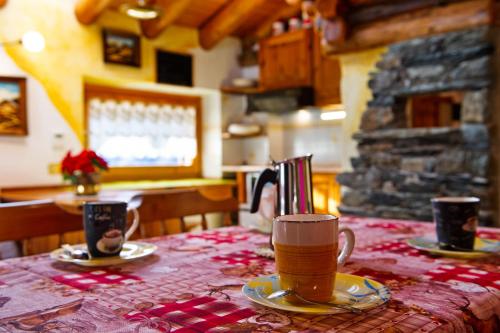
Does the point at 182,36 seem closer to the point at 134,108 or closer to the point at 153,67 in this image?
the point at 153,67

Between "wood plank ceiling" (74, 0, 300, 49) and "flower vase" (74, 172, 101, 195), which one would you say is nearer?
"flower vase" (74, 172, 101, 195)

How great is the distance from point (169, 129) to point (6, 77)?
6.03 feet

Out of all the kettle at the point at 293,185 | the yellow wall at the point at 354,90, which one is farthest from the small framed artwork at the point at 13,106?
the kettle at the point at 293,185

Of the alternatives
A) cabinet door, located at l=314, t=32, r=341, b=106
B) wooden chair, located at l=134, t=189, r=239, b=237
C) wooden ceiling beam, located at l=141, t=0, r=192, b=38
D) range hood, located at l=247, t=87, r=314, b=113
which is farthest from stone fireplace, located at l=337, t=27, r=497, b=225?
wooden ceiling beam, located at l=141, t=0, r=192, b=38

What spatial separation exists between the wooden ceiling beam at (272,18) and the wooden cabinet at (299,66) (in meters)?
0.20

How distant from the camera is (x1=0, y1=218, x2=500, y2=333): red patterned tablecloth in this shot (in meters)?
0.58

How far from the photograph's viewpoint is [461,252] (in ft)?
3.14

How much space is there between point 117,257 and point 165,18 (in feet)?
12.1

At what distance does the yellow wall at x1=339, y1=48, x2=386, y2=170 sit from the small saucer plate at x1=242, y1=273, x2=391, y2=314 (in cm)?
278

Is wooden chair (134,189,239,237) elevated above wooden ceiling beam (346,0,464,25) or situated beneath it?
situated beneath

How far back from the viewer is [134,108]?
190 inches

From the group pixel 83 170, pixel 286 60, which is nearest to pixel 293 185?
pixel 83 170

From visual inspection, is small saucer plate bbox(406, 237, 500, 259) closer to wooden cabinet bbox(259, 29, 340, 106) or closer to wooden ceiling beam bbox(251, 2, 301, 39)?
wooden cabinet bbox(259, 29, 340, 106)

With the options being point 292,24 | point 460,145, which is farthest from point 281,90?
point 460,145
